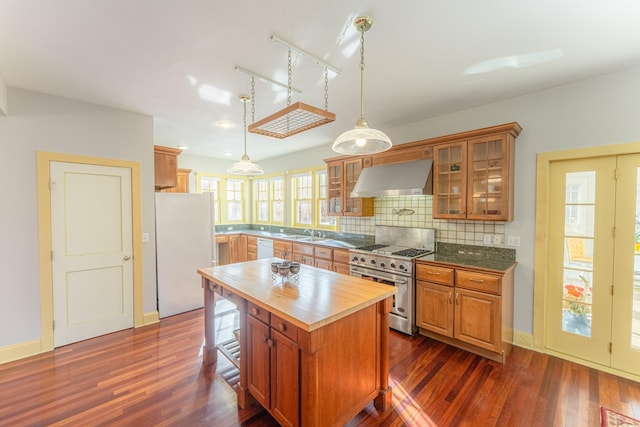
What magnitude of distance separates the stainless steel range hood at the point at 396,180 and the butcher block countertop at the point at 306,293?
1.47 m

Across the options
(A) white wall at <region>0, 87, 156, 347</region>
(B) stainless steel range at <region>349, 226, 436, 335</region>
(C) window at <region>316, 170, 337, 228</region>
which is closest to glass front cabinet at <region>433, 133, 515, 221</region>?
(B) stainless steel range at <region>349, 226, 436, 335</region>

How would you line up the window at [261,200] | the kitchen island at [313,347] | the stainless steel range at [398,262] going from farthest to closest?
the window at [261,200], the stainless steel range at [398,262], the kitchen island at [313,347]

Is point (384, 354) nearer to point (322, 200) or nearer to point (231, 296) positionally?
point (231, 296)

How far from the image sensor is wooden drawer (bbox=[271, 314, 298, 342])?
158 cm

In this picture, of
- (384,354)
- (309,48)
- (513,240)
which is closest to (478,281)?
(513,240)

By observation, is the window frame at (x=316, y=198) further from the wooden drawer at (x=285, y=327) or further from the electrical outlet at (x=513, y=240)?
the wooden drawer at (x=285, y=327)

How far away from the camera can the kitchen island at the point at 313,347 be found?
1539 mm

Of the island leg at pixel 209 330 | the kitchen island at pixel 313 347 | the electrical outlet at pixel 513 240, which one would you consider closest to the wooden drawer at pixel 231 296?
the kitchen island at pixel 313 347

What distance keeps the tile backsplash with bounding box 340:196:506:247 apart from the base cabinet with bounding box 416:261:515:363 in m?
0.49

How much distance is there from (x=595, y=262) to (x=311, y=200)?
160 inches

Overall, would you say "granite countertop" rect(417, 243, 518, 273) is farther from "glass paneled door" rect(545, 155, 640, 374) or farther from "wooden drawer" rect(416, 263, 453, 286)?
"glass paneled door" rect(545, 155, 640, 374)

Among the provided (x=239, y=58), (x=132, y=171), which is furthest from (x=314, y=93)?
(x=132, y=171)

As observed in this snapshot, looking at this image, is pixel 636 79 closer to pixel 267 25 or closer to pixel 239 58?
pixel 267 25

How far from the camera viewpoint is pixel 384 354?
6.66 ft
